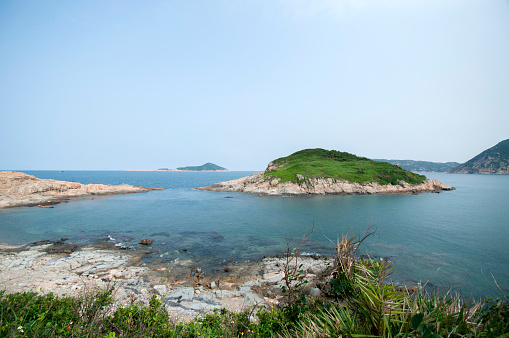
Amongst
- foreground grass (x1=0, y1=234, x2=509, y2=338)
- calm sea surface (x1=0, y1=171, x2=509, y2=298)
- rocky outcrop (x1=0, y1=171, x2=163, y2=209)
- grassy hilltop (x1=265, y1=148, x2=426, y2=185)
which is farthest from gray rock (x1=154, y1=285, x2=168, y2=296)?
grassy hilltop (x1=265, y1=148, x2=426, y2=185)

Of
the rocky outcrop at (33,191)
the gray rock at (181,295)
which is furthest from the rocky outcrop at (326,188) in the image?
→ the gray rock at (181,295)

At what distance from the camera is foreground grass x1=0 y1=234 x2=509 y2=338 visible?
12.3 feet

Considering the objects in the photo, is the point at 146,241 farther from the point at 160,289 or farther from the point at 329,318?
the point at 329,318

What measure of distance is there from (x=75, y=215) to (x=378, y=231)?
42.6 metres

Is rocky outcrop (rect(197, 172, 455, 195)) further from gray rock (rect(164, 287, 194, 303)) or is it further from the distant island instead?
gray rock (rect(164, 287, 194, 303))

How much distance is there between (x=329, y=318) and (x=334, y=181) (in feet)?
214

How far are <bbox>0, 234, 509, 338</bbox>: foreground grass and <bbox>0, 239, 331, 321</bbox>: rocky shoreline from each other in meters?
4.14

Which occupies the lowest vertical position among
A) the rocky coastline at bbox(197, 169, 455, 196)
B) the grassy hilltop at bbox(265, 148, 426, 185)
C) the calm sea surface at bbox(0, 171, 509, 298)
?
the calm sea surface at bbox(0, 171, 509, 298)

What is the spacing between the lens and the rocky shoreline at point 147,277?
11.6 metres

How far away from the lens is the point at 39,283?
12664mm

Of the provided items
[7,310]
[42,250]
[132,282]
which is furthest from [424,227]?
[42,250]

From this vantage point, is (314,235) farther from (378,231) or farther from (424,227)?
(424,227)

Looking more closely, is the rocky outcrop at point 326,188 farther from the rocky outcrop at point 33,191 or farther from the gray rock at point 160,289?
the gray rock at point 160,289

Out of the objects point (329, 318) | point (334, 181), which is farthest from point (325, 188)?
point (329, 318)
